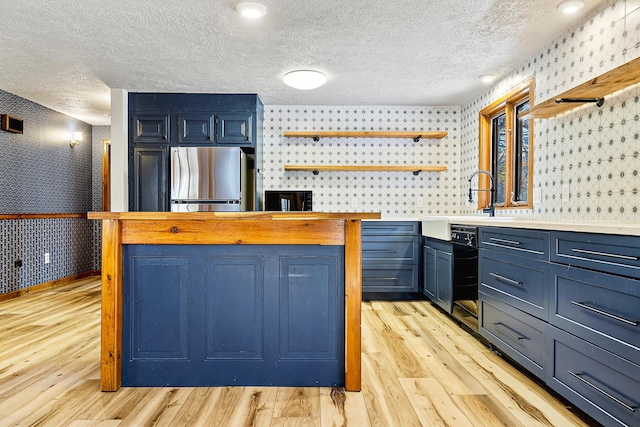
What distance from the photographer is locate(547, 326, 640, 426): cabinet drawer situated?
4.76ft

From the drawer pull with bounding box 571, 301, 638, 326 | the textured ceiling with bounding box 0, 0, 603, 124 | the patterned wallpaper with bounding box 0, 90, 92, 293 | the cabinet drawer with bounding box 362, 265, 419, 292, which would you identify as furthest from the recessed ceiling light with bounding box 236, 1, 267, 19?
the patterned wallpaper with bounding box 0, 90, 92, 293

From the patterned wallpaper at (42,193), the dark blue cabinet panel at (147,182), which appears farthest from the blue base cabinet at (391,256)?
the patterned wallpaper at (42,193)

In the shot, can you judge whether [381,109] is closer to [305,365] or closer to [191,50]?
[191,50]

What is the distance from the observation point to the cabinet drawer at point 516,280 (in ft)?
6.52

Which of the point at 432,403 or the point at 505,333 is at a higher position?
the point at 505,333

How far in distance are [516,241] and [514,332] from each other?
0.54 meters

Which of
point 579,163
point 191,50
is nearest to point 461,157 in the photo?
point 579,163

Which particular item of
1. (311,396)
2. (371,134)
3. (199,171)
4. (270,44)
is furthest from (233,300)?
(371,134)

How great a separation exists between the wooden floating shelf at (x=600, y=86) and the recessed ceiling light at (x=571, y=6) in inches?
21.0

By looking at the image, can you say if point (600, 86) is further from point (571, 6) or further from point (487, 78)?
point (487, 78)

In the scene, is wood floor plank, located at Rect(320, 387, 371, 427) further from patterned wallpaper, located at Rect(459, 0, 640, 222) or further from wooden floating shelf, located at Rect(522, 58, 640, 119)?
wooden floating shelf, located at Rect(522, 58, 640, 119)

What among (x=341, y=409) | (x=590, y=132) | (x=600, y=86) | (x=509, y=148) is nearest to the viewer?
(x=341, y=409)

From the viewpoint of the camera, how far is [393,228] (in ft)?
13.3

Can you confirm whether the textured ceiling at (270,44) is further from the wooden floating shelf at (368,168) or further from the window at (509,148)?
the wooden floating shelf at (368,168)
